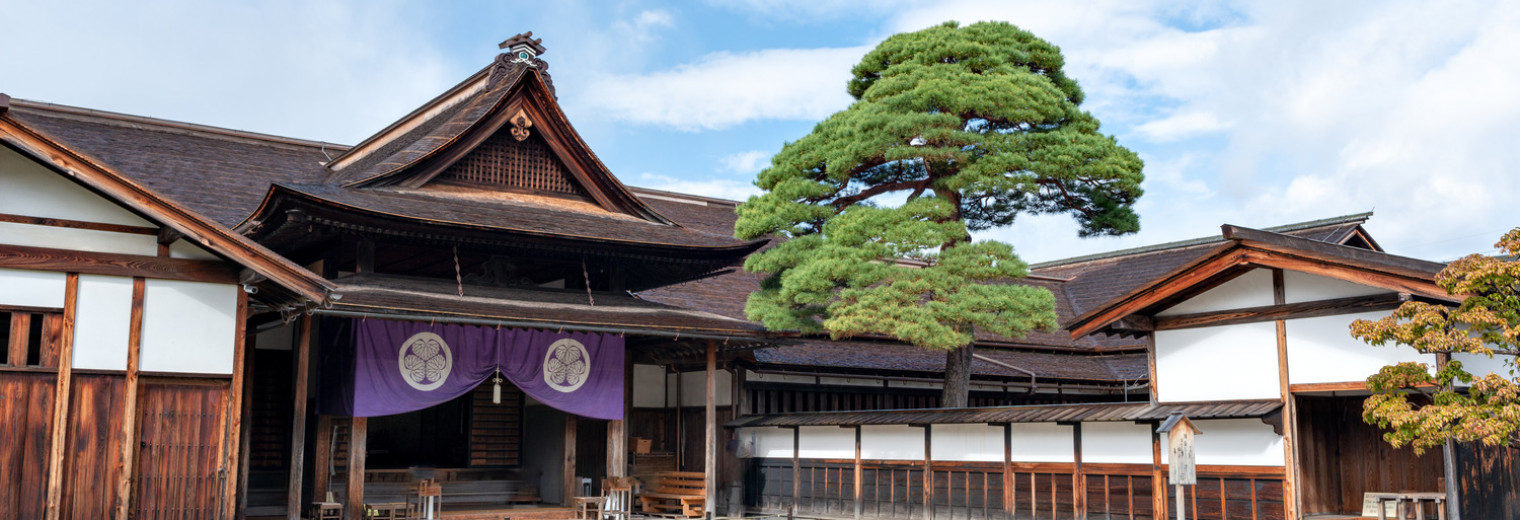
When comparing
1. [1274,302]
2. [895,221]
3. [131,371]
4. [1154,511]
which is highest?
[895,221]

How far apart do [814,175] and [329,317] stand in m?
7.73

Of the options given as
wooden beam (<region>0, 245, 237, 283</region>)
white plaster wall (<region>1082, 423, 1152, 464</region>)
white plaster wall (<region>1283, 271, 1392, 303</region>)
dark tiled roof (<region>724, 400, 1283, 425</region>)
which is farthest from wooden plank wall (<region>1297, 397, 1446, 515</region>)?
wooden beam (<region>0, 245, 237, 283</region>)

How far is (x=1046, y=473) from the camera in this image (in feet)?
52.2

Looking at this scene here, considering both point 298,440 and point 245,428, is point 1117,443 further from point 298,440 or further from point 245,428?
point 245,428

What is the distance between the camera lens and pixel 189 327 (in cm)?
1241

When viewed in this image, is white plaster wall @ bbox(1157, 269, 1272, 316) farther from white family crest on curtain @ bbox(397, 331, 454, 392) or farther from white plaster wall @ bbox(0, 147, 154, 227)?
white plaster wall @ bbox(0, 147, 154, 227)

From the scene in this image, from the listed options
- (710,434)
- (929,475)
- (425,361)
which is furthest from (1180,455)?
(425,361)

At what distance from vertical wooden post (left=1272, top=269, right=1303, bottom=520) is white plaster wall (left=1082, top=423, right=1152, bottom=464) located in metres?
1.77

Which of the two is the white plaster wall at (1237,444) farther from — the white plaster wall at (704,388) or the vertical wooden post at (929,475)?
the white plaster wall at (704,388)

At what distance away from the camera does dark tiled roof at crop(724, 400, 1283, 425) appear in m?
13.5

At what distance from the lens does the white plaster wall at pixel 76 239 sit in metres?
11.7

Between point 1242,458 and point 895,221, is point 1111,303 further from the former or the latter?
point 895,221

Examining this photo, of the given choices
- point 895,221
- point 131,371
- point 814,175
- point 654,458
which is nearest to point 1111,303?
point 895,221

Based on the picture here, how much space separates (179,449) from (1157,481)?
35.6 ft
